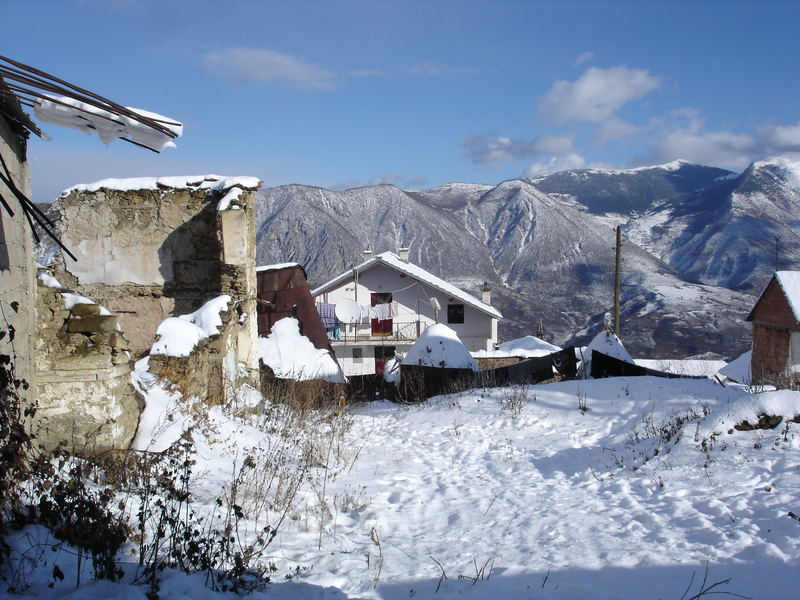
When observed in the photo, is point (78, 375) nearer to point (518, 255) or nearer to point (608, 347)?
point (608, 347)

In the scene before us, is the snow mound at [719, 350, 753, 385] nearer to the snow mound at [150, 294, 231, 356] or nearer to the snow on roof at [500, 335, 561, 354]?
the snow on roof at [500, 335, 561, 354]

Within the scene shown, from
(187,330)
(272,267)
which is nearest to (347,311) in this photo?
(272,267)

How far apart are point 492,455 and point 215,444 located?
3.78 m

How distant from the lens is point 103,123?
4531 millimetres

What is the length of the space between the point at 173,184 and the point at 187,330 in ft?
10.1

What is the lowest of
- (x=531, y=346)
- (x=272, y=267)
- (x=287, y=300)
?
(x=531, y=346)

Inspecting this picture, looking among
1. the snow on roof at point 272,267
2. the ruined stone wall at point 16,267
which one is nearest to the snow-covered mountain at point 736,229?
the snow on roof at point 272,267

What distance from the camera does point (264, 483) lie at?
5789 mm

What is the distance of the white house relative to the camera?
104 feet

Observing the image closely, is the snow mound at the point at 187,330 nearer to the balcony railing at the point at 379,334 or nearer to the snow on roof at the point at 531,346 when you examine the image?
the snow on roof at the point at 531,346

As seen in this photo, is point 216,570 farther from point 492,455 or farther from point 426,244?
point 426,244

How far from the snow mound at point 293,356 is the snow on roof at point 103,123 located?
8.40 metres

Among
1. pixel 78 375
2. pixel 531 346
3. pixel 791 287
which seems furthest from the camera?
pixel 531 346

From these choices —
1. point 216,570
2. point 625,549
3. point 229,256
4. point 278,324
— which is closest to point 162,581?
point 216,570
